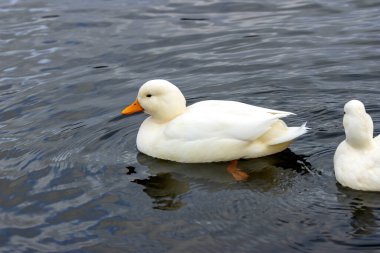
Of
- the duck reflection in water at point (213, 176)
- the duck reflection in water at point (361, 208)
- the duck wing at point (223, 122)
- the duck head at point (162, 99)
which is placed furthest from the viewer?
the duck head at point (162, 99)

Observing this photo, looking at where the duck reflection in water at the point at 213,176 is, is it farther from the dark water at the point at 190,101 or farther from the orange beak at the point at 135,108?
the orange beak at the point at 135,108

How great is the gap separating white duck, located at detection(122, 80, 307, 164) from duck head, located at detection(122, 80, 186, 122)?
12mm

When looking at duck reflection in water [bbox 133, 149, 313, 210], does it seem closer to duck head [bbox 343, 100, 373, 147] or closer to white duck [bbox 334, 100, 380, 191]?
white duck [bbox 334, 100, 380, 191]

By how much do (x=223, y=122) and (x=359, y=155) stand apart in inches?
65.1

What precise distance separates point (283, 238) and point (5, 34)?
28.5 ft

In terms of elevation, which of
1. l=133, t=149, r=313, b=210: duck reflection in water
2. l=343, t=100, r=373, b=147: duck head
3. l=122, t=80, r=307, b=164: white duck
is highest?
l=343, t=100, r=373, b=147: duck head

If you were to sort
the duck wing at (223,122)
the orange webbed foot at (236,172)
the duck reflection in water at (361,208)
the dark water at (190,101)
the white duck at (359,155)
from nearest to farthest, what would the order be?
the duck reflection in water at (361,208) → the dark water at (190,101) → the white duck at (359,155) → the orange webbed foot at (236,172) → the duck wing at (223,122)

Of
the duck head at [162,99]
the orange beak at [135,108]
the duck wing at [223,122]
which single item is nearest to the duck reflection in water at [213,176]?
the duck wing at [223,122]

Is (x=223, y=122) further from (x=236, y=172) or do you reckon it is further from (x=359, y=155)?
(x=359, y=155)

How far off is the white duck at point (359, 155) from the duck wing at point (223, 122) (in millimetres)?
971

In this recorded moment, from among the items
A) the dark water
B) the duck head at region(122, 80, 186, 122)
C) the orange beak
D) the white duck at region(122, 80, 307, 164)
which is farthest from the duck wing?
the orange beak

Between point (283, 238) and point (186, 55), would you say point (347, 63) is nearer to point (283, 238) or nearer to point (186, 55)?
point (186, 55)

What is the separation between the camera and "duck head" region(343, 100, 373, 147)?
7.47 metres

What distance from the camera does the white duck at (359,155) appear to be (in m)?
7.39
